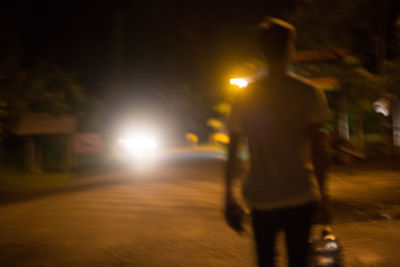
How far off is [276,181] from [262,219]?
239mm

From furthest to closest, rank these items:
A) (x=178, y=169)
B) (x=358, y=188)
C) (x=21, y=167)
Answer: (x=21, y=167) < (x=178, y=169) < (x=358, y=188)

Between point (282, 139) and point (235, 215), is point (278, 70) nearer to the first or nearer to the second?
point (282, 139)

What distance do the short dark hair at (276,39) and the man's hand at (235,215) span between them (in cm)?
84

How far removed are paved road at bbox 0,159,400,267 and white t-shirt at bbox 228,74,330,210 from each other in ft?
8.24

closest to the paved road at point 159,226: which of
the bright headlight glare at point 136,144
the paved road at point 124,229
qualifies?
the paved road at point 124,229

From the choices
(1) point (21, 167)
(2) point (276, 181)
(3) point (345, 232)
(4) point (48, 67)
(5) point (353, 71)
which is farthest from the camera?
(4) point (48, 67)

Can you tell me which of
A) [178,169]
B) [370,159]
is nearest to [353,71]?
[370,159]

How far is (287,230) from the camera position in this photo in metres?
2.66

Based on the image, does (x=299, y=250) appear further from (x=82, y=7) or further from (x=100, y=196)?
(x=82, y=7)

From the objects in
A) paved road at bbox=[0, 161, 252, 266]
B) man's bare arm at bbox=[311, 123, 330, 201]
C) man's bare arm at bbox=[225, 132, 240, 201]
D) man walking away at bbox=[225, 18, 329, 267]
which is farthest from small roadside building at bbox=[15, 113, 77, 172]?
man's bare arm at bbox=[311, 123, 330, 201]

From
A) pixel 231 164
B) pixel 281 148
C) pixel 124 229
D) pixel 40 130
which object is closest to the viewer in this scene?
pixel 281 148

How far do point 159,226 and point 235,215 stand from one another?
4903 millimetres

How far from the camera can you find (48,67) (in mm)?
20516

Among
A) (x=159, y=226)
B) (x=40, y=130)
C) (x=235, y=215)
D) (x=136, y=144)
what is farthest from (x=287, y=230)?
(x=136, y=144)
